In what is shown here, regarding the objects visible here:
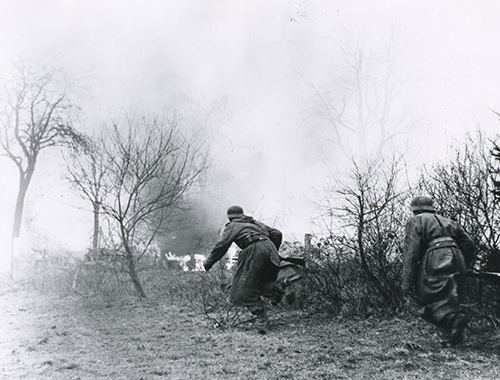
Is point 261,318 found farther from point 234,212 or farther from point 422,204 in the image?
point 422,204

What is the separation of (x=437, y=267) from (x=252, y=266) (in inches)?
103

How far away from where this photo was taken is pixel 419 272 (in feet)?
18.0

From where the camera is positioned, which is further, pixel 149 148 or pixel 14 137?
pixel 14 137

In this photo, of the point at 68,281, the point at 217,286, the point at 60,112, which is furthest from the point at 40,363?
the point at 60,112

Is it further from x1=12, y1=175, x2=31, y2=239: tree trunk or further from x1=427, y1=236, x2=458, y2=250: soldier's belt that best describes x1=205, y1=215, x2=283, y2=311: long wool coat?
x1=12, y1=175, x2=31, y2=239: tree trunk

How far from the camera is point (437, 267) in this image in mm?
5297

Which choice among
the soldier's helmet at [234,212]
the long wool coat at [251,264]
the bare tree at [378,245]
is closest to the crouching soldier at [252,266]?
the long wool coat at [251,264]

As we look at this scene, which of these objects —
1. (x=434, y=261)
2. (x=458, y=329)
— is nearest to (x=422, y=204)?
(x=434, y=261)

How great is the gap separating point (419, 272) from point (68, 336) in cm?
465

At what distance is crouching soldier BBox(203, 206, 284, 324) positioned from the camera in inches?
276

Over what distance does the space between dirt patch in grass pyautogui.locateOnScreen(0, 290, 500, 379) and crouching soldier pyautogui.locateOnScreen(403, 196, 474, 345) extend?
283mm

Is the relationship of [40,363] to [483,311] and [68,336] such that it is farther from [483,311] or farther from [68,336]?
[483,311]

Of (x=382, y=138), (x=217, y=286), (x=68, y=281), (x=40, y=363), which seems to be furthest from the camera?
(x=382, y=138)

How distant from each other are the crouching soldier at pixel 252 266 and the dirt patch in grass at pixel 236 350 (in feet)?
1.21
